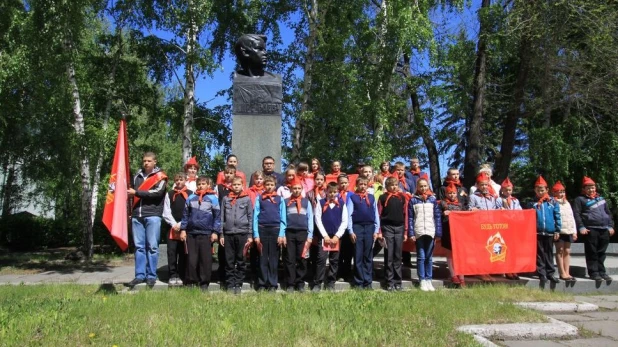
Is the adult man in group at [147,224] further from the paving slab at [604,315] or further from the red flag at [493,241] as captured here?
the paving slab at [604,315]

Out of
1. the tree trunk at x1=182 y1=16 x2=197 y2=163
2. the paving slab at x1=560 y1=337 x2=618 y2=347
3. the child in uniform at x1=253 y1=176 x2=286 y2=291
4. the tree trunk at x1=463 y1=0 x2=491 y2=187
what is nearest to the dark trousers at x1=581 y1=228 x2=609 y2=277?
the paving slab at x1=560 y1=337 x2=618 y2=347

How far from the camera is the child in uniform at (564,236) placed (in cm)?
861

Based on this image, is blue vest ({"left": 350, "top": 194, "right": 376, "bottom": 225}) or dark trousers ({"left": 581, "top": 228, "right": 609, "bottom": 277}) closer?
blue vest ({"left": 350, "top": 194, "right": 376, "bottom": 225})

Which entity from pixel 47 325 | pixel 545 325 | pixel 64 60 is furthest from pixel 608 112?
pixel 47 325

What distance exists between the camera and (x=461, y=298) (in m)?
6.88

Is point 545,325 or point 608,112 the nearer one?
point 545,325

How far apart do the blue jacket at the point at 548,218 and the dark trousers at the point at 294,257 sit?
13.2ft

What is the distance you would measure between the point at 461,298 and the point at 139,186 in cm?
481

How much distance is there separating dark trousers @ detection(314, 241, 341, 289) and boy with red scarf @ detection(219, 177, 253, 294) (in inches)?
42.2

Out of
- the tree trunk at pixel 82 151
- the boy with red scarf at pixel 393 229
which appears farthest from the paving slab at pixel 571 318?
the tree trunk at pixel 82 151

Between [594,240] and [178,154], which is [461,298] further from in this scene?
[178,154]

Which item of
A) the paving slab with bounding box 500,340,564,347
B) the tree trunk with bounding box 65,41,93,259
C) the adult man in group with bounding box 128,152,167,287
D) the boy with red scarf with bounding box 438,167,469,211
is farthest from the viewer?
the tree trunk with bounding box 65,41,93,259

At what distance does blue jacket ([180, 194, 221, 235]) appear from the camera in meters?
7.58

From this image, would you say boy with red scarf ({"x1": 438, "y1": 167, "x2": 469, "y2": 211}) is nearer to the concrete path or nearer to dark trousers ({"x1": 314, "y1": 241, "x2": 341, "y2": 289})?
dark trousers ({"x1": 314, "y1": 241, "x2": 341, "y2": 289})
